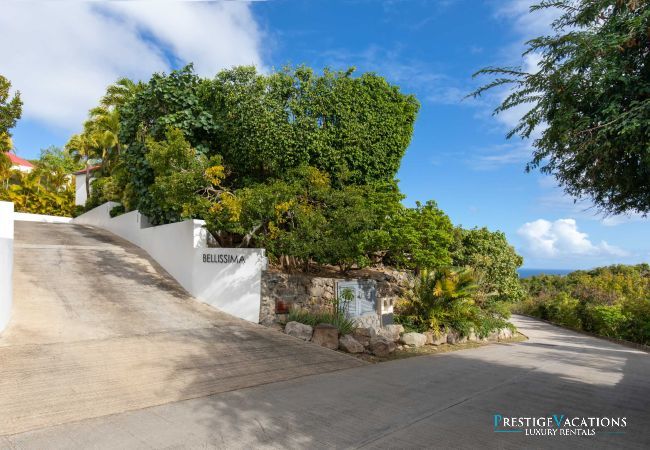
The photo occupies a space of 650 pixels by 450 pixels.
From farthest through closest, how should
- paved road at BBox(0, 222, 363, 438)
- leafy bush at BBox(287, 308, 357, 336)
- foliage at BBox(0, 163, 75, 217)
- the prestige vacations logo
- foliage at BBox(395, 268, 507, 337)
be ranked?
foliage at BBox(0, 163, 75, 217), foliage at BBox(395, 268, 507, 337), leafy bush at BBox(287, 308, 357, 336), paved road at BBox(0, 222, 363, 438), the prestige vacations logo

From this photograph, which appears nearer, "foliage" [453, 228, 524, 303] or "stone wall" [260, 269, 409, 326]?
"stone wall" [260, 269, 409, 326]

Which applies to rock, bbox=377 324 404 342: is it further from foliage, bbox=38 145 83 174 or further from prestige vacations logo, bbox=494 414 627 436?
foliage, bbox=38 145 83 174

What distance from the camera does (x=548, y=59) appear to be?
5684 millimetres

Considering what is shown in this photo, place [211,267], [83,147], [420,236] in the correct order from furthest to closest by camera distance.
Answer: [83,147], [420,236], [211,267]

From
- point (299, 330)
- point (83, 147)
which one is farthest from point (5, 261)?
point (83, 147)

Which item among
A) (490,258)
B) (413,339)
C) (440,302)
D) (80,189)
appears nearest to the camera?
(413,339)

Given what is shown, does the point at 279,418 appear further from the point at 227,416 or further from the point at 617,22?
the point at 617,22

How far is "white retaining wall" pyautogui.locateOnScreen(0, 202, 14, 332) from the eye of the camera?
25.9ft

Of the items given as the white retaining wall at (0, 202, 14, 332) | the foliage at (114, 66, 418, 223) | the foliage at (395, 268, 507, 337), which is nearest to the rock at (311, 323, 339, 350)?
the foliage at (395, 268, 507, 337)

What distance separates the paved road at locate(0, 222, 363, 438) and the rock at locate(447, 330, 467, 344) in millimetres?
4411

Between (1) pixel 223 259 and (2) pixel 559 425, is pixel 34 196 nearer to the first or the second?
(1) pixel 223 259

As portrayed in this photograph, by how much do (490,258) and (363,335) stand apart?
33.6 feet

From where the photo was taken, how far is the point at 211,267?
12.0 meters

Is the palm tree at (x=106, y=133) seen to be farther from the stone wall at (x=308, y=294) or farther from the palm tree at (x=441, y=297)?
the palm tree at (x=441, y=297)
